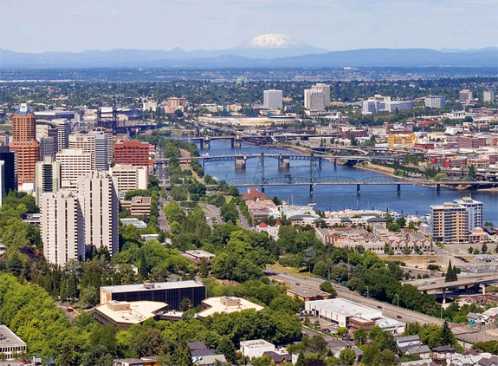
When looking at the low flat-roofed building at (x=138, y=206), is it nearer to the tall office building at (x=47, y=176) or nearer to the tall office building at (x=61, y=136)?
the tall office building at (x=47, y=176)

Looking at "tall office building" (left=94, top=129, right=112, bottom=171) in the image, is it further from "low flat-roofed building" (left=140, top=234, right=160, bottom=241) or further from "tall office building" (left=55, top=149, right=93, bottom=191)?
"low flat-roofed building" (left=140, top=234, right=160, bottom=241)

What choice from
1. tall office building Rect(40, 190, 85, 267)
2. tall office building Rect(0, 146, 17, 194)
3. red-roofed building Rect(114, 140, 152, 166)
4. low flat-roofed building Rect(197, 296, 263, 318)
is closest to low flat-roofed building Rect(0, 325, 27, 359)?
low flat-roofed building Rect(197, 296, 263, 318)

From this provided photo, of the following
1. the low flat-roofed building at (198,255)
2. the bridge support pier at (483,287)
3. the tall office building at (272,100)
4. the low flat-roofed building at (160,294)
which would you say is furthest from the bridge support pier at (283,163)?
the tall office building at (272,100)

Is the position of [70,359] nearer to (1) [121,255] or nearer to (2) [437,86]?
(1) [121,255]

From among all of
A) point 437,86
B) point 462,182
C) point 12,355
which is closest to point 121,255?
point 12,355

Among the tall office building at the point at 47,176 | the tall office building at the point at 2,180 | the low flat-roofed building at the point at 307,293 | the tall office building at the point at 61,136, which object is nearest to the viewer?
the low flat-roofed building at the point at 307,293

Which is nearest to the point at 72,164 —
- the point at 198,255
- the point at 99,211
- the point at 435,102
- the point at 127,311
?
the point at 99,211

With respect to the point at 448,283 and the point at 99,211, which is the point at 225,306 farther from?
the point at 99,211
